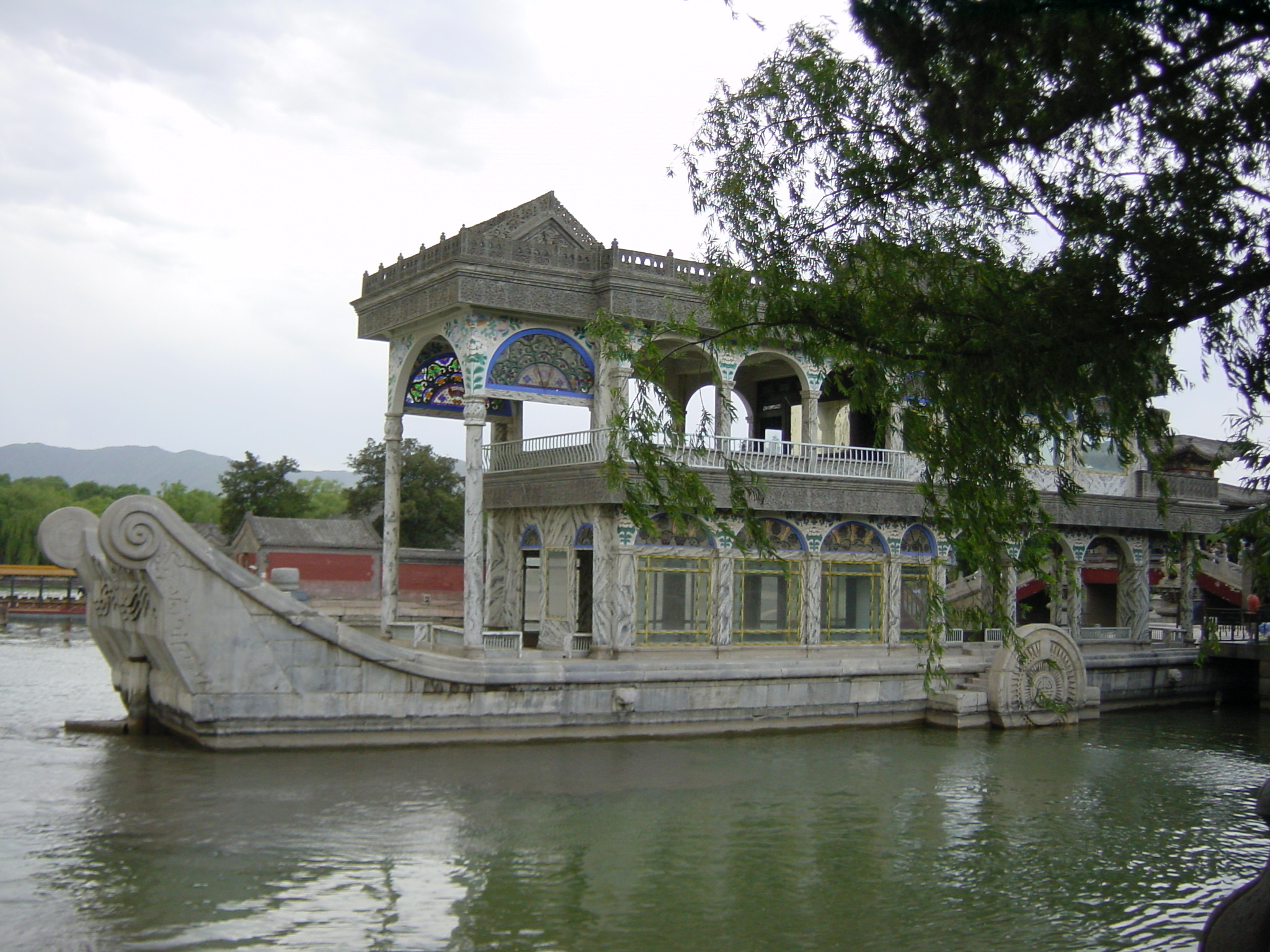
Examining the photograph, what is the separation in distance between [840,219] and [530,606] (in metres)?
12.4

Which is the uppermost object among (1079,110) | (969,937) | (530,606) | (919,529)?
(1079,110)

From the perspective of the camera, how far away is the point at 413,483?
1593 inches

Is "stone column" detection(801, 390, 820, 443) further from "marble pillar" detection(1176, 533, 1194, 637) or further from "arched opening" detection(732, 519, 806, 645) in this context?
"marble pillar" detection(1176, 533, 1194, 637)

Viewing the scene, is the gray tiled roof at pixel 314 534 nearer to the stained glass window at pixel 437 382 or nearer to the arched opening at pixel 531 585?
the stained glass window at pixel 437 382

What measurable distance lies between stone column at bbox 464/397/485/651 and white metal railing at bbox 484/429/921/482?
1.39 meters

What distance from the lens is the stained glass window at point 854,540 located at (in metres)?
18.8

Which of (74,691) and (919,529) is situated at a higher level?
(919,529)

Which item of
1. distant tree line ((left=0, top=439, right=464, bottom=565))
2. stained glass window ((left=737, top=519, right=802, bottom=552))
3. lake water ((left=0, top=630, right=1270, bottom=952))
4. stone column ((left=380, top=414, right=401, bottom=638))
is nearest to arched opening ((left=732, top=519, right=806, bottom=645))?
stained glass window ((left=737, top=519, right=802, bottom=552))

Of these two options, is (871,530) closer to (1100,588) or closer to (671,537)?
(671,537)

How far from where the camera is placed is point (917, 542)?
19.6 m

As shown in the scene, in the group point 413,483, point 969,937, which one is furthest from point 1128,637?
point 413,483

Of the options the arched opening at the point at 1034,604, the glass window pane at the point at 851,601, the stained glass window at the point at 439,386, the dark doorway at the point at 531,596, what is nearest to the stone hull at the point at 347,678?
the glass window pane at the point at 851,601

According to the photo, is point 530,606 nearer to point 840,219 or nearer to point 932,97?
point 840,219

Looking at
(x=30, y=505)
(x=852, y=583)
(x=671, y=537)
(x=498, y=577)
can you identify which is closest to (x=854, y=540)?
(x=852, y=583)
